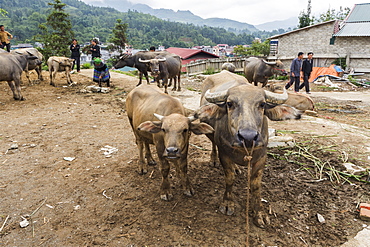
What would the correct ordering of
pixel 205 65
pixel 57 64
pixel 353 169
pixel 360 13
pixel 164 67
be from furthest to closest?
pixel 205 65, pixel 360 13, pixel 57 64, pixel 164 67, pixel 353 169

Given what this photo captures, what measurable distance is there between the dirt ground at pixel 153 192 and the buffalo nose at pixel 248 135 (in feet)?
4.38

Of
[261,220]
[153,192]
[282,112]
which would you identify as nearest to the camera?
[282,112]

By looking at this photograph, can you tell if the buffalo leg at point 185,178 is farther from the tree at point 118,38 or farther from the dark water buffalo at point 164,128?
the tree at point 118,38

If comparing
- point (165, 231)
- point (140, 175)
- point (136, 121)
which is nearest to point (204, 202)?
point (165, 231)

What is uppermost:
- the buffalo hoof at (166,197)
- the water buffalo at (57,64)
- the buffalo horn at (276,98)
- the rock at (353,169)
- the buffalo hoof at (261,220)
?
the water buffalo at (57,64)

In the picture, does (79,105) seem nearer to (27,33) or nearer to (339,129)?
(339,129)

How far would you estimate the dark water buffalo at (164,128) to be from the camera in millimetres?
3344

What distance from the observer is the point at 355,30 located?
59.5ft

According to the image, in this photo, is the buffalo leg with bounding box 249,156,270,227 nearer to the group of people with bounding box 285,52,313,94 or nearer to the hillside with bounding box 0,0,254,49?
the group of people with bounding box 285,52,313,94

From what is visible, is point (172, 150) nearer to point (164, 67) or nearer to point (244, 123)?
point (244, 123)

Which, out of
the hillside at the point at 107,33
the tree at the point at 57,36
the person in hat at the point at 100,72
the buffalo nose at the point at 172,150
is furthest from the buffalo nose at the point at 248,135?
the hillside at the point at 107,33

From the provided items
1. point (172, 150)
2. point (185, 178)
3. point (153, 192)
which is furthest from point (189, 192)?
point (172, 150)

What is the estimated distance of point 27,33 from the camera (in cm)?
10262

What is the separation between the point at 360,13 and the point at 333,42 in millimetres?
5921
